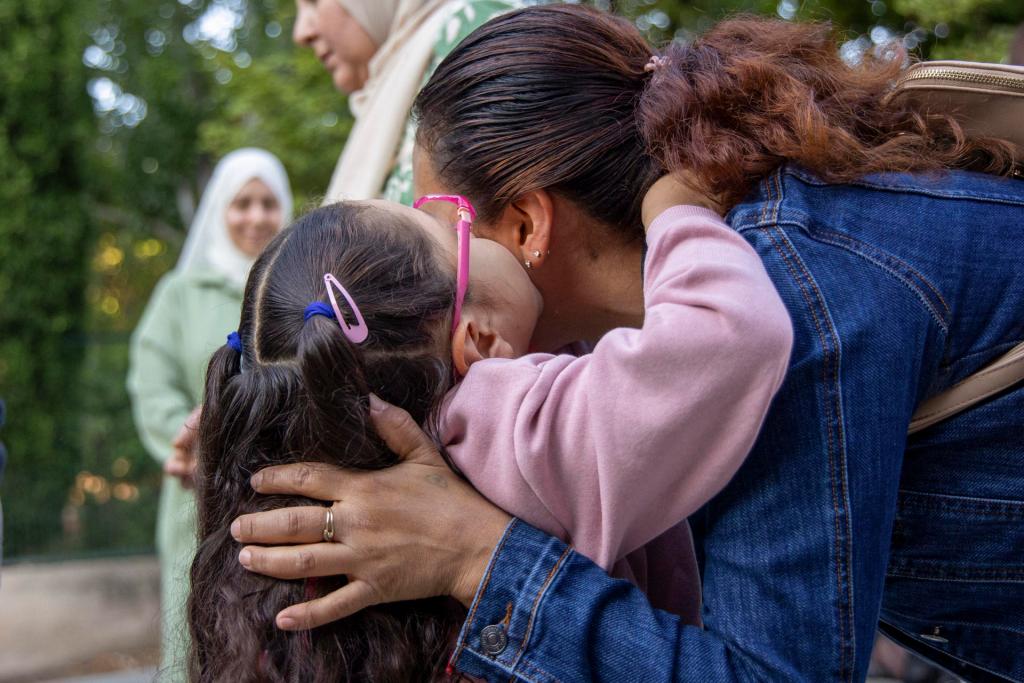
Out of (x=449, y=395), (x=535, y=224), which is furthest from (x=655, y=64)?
(x=449, y=395)

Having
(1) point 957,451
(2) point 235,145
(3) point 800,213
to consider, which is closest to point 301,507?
(3) point 800,213

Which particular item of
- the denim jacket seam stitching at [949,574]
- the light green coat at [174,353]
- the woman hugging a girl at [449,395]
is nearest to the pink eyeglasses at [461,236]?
the woman hugging a girl at [449,395]

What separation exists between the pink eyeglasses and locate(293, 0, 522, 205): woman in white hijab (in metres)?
0.47

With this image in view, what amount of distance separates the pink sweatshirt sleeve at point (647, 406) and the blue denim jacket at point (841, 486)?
0.06 metres

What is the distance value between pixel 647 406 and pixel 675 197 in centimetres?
41

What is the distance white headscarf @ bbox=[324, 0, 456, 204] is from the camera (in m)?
2.44

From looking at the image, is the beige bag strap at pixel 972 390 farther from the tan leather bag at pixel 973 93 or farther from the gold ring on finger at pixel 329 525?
the gold ring on finger at pixel 329 525

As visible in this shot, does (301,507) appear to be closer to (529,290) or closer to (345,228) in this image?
(345,228)

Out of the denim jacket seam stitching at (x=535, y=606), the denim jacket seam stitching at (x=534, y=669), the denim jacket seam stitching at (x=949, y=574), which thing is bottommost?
the denim jacket seam stitching at (x=949, y=574)

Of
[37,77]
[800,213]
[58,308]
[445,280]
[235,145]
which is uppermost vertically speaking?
[800,213]

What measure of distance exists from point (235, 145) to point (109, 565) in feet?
15.6

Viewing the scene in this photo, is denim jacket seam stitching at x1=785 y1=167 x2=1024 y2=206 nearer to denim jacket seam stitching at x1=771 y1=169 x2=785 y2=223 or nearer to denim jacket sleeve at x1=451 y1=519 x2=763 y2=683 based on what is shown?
denim jacket seam stitching at x1=771 y1=169 x2=785 y2=223

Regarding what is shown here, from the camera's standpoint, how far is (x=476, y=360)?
5.04 ft

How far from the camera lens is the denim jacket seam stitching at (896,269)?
130cm
